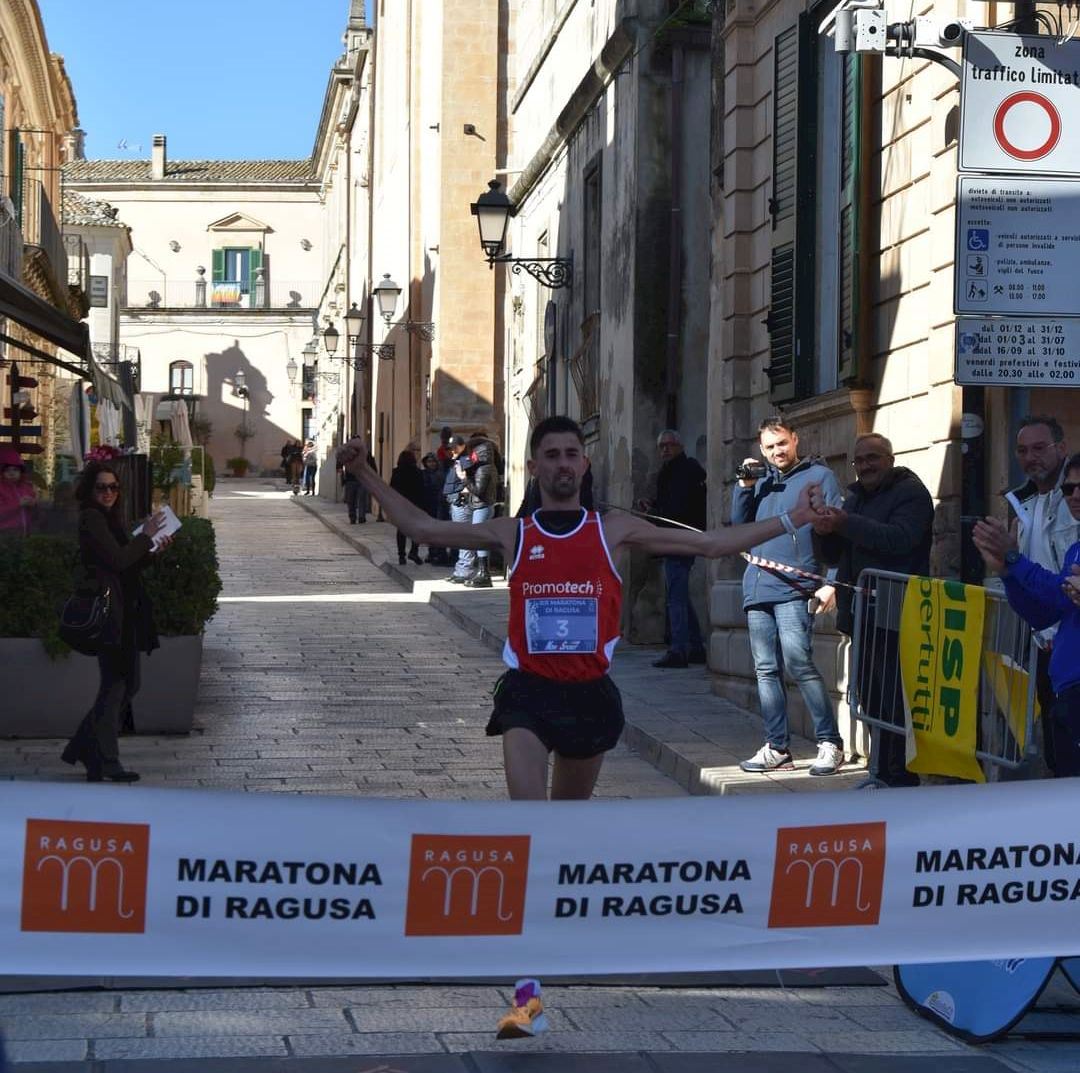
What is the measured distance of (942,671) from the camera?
8.64m

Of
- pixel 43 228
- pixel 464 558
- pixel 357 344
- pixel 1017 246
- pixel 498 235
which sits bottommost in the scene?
pixel 464 558

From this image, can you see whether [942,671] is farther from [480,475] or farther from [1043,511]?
[480,475]

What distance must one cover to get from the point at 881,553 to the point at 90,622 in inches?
162

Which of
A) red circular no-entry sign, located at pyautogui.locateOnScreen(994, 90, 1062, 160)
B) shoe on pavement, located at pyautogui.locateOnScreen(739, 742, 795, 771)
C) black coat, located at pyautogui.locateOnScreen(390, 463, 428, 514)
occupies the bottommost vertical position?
shoe on pavement, located at pyautogui.locateOnScreen(739, 742, 795, 771)

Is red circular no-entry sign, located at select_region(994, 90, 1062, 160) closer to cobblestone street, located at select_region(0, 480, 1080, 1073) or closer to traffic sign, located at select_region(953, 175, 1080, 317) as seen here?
traffic sign, located at select_region(953, 175, 1080, 317)

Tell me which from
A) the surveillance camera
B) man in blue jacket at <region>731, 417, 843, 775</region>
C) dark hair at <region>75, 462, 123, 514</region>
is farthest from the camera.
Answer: dark hair at <region>75, 462, 123, 514</region>

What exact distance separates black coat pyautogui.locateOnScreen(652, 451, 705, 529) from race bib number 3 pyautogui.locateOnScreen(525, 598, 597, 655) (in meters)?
9.50

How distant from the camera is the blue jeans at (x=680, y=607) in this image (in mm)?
15656

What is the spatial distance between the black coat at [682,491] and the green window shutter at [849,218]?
372 centimetres

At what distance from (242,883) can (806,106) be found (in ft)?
28.2

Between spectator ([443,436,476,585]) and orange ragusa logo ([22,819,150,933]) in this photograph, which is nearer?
orange ragusa logo ([22,819,150,933])

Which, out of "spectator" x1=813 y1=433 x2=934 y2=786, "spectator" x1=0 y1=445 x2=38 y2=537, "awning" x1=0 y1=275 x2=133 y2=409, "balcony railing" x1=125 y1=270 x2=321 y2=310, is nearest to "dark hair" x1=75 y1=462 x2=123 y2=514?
"spectator" x1=0 y1=445 x2=38 y2=537

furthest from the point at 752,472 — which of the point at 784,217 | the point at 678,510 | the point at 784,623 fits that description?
the point at 678,510

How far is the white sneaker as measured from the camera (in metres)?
10.5
